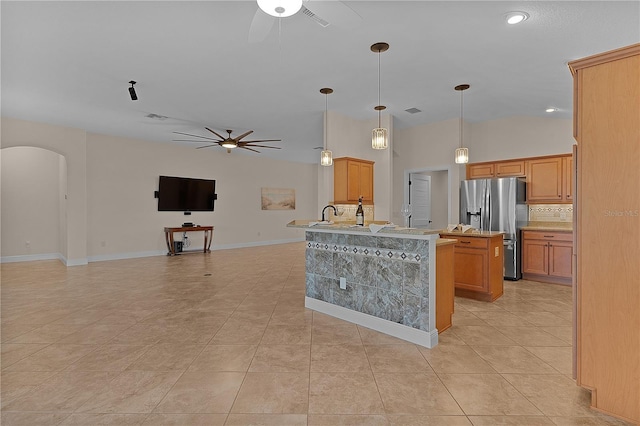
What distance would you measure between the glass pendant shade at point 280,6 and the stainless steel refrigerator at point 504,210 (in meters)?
4.88

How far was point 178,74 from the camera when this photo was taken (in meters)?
4.04

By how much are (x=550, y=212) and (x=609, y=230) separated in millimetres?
4682

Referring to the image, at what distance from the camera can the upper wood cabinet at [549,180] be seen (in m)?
5.39

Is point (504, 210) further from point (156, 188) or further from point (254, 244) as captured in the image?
point (156, 188)

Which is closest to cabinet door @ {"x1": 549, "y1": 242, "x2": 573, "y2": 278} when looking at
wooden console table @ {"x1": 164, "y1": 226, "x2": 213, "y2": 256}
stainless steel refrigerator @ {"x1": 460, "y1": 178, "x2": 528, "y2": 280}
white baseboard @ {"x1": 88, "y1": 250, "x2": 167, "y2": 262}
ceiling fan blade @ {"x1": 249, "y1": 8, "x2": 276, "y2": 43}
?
stainless steel refrigerator @ {"x1": 460, "y1": 178, "x2": 528, "y2": 280}

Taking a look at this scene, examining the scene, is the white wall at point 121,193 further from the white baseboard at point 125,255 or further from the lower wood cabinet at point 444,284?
the lower wood cabinet at point 444,284

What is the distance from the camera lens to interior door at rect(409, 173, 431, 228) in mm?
7258

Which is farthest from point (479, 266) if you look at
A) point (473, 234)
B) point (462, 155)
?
point (462, 155)

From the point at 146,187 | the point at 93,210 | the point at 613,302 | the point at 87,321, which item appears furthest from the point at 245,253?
the point at 613,302

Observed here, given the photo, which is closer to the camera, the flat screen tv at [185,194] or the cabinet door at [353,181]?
the cabinet door at [353,181]

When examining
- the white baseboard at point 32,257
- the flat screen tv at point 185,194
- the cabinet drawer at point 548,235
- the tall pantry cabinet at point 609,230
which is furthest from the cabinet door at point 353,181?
the white baseboard at point 32,257

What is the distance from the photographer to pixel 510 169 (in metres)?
6.00

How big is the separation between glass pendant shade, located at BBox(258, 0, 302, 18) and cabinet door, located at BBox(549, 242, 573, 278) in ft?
18.4

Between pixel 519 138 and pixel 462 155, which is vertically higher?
pixel 519 138
